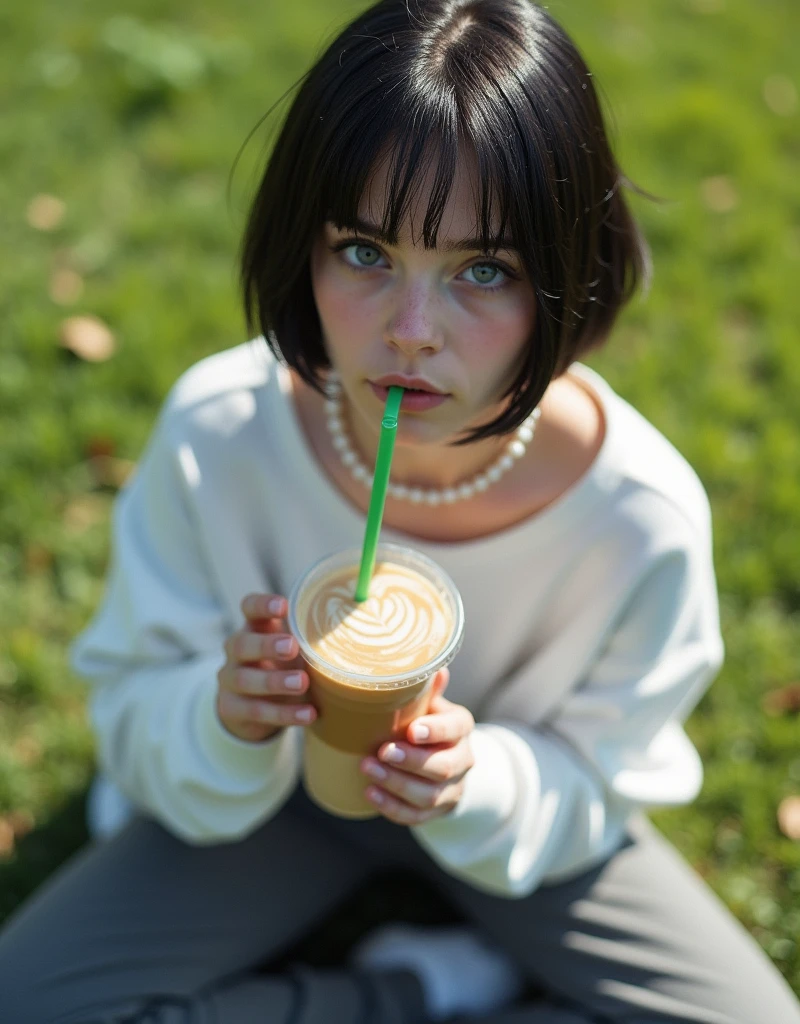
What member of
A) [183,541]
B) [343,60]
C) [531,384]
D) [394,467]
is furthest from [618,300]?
[183,541]

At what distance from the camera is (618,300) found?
6.18 feet

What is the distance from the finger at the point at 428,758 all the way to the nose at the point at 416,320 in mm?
572

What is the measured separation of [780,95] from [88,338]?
2.96 metres

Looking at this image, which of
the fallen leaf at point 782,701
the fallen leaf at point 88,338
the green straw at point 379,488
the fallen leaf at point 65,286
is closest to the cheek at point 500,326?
the green straw at point 379,488

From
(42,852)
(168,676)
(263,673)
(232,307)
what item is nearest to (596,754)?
(263,673)

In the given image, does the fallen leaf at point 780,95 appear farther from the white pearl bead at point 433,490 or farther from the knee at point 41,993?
the knee at point 41,993

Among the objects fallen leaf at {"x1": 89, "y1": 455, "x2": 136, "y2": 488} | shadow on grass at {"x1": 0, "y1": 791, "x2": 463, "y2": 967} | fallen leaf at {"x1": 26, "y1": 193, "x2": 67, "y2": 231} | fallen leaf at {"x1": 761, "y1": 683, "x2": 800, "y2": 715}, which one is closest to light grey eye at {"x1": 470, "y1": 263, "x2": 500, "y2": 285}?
shadow on grass at {"x1": 0, "y1": 791, "x2": 463, "y2": 967}

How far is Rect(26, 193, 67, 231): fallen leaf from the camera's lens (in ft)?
13.1

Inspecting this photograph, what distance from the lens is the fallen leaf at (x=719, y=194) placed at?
420cm

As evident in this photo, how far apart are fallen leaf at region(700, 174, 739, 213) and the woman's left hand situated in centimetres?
300

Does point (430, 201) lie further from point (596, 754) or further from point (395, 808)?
point (596, 754)

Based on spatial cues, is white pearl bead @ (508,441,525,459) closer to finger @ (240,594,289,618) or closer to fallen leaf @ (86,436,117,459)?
finger @ (240,594,289,618)

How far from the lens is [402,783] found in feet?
5.61

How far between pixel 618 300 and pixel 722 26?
12.5 ft
